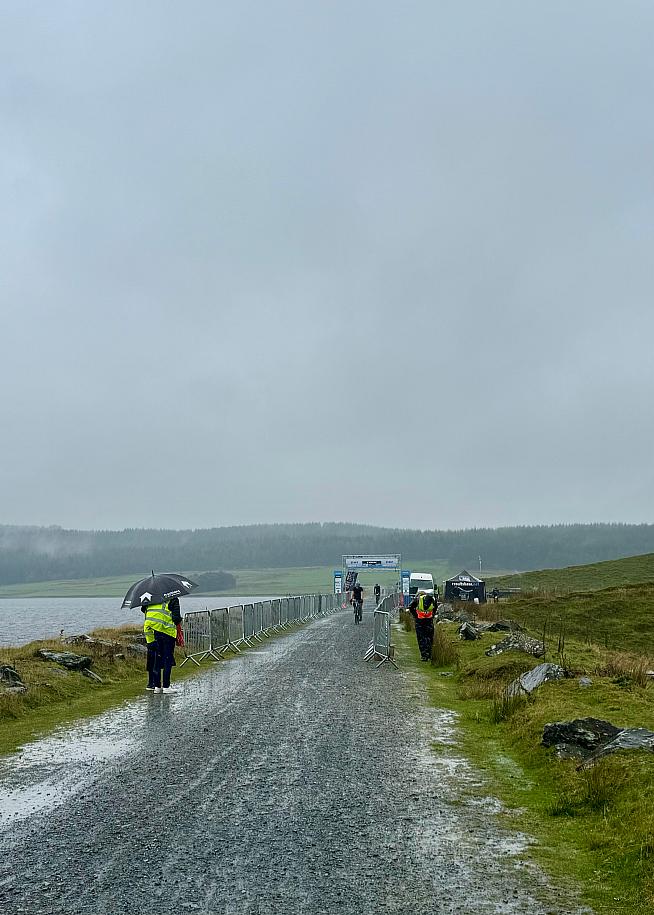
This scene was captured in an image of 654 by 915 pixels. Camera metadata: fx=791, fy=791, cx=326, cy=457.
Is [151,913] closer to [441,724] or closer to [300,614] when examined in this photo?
[441,724]

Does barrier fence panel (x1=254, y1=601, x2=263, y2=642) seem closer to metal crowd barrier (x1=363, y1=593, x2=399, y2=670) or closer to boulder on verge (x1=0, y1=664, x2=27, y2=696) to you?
metal crowd barrier (x1=363, y1=593, x2=399, y2=670)

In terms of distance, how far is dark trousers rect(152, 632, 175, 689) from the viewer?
1680 cm

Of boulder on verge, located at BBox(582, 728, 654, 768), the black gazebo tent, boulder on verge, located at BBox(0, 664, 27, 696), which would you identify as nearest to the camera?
boulder on verge, located at BBox(582, 728, 654, 768)

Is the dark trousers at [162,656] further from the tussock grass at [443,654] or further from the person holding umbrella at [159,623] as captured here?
the tussock grass at [443,654]

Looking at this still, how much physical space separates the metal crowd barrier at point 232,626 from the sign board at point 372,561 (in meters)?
36.5

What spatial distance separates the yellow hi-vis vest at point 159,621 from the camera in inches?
659

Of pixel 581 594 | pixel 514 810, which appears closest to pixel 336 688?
pixel 514 810

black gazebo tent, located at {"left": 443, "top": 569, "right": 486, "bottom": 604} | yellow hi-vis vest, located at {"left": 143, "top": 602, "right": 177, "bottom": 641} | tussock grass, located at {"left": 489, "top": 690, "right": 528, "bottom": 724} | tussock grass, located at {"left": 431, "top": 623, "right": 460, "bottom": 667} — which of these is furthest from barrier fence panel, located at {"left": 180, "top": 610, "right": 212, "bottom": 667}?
black gazebo tent, located at {"left": 443, "top": 569, "right": 486, "bottom": 604}

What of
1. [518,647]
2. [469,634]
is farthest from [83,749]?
[469,634]

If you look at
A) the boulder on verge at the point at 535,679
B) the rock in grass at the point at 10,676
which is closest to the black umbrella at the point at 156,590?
the rock in grass at the point at 10,676

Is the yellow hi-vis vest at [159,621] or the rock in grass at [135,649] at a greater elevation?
the yellow hi-vis vest at [159,621]

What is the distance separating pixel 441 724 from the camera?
13.2 m

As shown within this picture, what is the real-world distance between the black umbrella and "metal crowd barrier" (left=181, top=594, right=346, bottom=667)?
17.5ft

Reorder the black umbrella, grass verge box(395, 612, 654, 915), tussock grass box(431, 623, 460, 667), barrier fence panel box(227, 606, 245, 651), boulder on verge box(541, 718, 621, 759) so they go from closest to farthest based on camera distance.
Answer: grass verge box(395, 612, 654, 915) → boulder on verge box(541, 718, 621, 759) → the black umbrella → tussock grass box(431, 623, 460, 667) → barrier fence panel box(227, 606, 245, 651)
